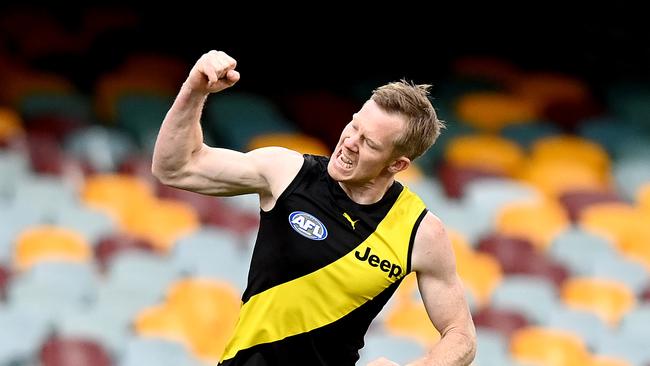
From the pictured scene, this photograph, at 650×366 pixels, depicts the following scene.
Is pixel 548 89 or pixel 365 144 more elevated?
pixel 365 144

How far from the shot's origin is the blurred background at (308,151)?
6469 mm

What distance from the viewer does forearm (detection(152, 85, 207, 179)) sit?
3432 millimetres

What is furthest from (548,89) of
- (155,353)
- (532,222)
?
(155,353)

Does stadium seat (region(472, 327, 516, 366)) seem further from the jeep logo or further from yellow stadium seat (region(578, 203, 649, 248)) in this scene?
the jeep logo

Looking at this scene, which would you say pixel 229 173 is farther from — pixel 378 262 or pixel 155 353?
pixel 155 353

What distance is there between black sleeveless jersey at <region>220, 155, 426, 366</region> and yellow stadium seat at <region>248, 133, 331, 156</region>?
4.31 m

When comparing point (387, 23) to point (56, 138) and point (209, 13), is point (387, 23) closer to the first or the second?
point (209, 13)

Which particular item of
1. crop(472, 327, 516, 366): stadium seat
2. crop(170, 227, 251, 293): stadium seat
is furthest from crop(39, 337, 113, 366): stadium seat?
crop(472, 327, 516, 366): stadium seat

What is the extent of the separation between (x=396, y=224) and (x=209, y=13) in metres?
5.54

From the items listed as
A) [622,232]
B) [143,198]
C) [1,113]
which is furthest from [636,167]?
[1,113]

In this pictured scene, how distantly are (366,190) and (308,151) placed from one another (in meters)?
4.32

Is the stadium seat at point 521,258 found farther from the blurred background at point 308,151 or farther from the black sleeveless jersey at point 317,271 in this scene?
the black sleeveless jersey at point 317,271

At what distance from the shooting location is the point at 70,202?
284 inches

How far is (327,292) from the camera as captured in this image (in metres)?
3.55
